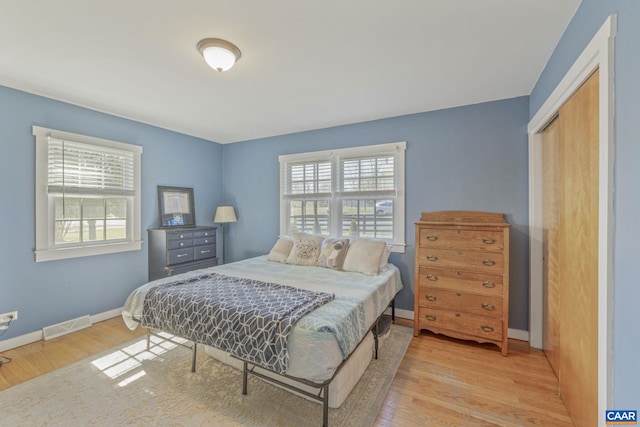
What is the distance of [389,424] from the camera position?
1.74m

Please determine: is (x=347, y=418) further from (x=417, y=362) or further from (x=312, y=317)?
(x=417, y=362)


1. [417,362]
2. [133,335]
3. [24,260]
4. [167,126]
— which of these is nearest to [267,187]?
[167,126]

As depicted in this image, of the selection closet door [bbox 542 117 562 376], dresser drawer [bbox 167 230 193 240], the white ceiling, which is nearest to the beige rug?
closet door [bbox 542 117 562 376]

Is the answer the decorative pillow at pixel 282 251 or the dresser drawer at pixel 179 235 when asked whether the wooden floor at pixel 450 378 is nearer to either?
the dresser drawer at pixel 179 235

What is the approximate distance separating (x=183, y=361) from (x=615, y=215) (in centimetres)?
310

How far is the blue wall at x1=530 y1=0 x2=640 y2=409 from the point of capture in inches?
41.1

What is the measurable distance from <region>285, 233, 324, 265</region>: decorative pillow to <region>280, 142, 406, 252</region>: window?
1.54 feet

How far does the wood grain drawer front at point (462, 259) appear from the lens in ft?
8.48

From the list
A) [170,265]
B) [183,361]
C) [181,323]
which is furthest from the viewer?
[170,265]

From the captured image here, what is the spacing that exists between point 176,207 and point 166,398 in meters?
2.83

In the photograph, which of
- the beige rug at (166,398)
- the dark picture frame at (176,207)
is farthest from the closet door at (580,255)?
the dark picture frame at (176,207)

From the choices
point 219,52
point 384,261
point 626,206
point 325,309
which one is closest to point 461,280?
point 384,261

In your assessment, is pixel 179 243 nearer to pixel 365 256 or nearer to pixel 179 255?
pixel 179 255

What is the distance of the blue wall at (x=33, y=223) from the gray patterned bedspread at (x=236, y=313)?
1531 mm
